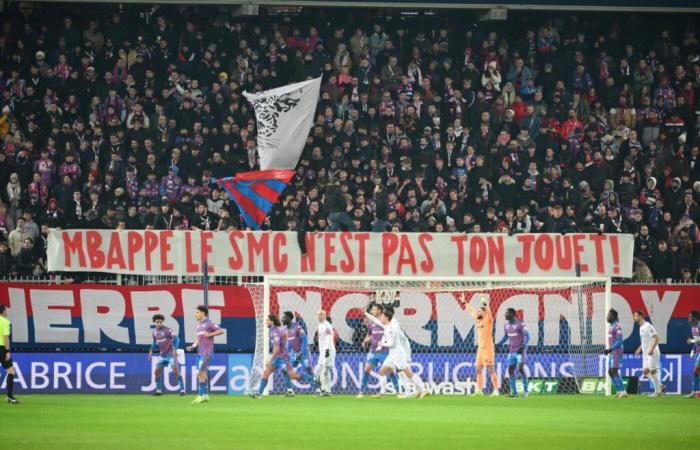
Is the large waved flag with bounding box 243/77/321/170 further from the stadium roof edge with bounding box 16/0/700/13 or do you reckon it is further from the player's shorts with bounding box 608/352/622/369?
the player's shorts with bounding box 608/352/622/369

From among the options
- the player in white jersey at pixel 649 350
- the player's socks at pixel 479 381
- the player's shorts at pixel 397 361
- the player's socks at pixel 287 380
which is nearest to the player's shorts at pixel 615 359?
the player in white jersey at pixel 649 350

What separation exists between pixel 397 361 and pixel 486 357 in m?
3.04

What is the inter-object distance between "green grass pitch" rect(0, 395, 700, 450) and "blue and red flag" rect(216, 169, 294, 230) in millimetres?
5098

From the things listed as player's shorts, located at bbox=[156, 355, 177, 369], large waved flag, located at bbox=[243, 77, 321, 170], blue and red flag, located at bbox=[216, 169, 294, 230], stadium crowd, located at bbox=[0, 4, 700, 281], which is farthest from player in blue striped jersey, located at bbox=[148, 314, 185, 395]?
large waved flag, located at bbox=[243, 77, 321, 170]

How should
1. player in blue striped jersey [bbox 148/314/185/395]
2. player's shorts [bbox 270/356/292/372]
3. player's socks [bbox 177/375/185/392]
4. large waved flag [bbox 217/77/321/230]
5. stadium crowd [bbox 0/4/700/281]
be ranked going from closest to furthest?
1. player's shorts [bbox 270/356/292/372]
2. player in blue striped jersey [bbox 148/314/185/395]
3. player's socks [bbox 177/375/185/392]
4. stadium crowd [bbox 0/4/700/281]
5. large waved flag [bbox 217/77/321/230]

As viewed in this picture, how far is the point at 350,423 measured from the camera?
794 inches

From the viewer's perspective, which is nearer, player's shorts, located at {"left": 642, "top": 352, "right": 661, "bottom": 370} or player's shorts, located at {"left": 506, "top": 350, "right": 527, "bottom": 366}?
player's shorts, located at {"left": 506, "top": 350, "right": 527, "bottom": 366}

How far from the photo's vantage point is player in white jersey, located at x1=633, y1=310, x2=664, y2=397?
29.0m

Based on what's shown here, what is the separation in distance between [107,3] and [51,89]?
4.20 m

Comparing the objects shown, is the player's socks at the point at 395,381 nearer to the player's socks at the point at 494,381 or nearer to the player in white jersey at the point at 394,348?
the player in white jersey at the point at 394,348

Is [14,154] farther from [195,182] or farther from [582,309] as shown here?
[582,309]

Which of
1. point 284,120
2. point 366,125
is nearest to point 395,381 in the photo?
point 284,120

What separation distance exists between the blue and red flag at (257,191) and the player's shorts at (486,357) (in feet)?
19.0

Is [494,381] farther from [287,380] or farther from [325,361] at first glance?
[287,380]
